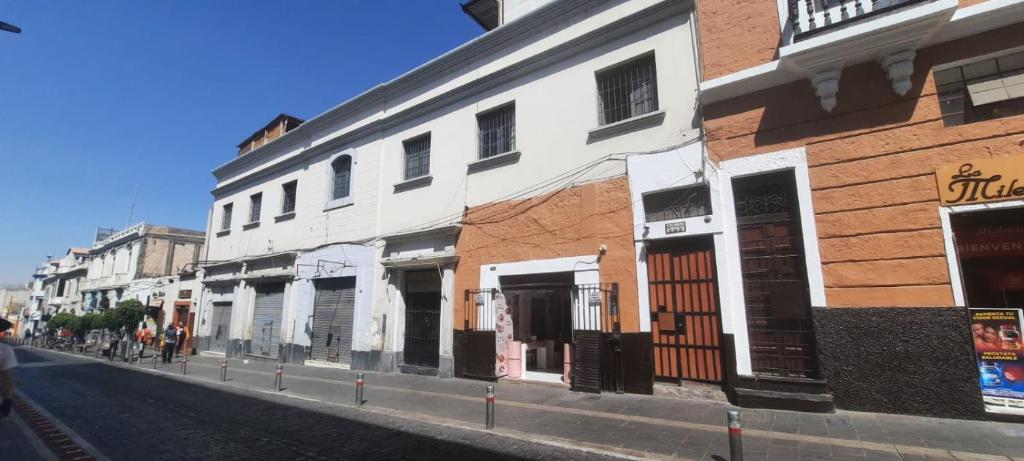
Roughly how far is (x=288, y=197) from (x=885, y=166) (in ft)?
67.2

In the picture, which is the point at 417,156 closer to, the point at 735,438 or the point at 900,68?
the point at 900,68

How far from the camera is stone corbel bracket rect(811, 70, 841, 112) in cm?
768

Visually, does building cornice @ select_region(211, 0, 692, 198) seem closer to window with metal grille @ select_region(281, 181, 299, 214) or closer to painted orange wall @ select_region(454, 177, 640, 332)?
window with metal grille @ select_region(281, 181, 299, 214)

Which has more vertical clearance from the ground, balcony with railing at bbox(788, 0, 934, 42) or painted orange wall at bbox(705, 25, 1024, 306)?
balcony with railing at bbox(788, 0, 934, 42)

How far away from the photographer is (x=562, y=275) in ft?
35.4

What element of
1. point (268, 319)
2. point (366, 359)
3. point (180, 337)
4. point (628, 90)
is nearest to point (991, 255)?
point (628, 90)

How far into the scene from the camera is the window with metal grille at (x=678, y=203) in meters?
9.05

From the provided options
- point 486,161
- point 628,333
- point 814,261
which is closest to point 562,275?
point 628,333

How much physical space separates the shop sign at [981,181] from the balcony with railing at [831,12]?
2.60 meters

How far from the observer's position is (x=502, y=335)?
11.5 meters

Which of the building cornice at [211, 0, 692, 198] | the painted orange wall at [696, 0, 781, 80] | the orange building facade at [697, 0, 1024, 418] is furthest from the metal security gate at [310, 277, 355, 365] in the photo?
the painted orange wall at [696, 0, 781, 80]

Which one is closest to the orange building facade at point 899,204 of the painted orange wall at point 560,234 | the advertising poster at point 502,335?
the painted orange wall at point 560,234

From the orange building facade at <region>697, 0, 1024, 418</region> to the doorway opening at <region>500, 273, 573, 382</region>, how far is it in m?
4.44

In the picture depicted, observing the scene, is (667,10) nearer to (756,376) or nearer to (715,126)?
(715,126)
